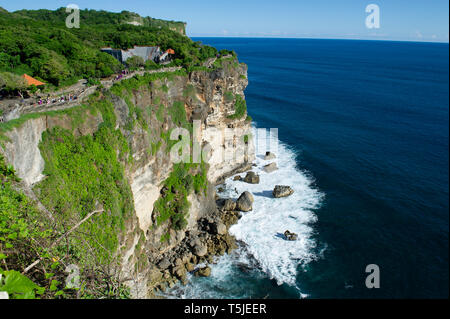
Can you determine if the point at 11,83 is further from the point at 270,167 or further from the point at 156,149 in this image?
the point at 270,167

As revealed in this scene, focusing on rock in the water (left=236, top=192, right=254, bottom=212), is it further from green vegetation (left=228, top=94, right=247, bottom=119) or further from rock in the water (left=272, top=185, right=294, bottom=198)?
green vegetation (left=228, top=94, right=247, bottom=119)

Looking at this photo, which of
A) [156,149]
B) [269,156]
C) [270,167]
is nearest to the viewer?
[156,149]

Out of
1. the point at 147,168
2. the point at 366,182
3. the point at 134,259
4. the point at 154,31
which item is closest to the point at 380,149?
the point at 366,182

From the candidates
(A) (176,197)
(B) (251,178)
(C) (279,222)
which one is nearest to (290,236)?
(C) (279,222)

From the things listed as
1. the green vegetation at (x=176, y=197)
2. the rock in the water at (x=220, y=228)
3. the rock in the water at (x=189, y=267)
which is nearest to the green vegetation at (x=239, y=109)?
the green vegetation at (x=176, y=197)

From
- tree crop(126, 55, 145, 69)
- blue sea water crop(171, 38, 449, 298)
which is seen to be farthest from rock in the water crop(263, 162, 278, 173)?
tree crop(126, 55, 145, 69)

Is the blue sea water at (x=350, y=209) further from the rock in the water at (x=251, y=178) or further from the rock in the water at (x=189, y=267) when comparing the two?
the rock in the water at (x=251, y=178)
